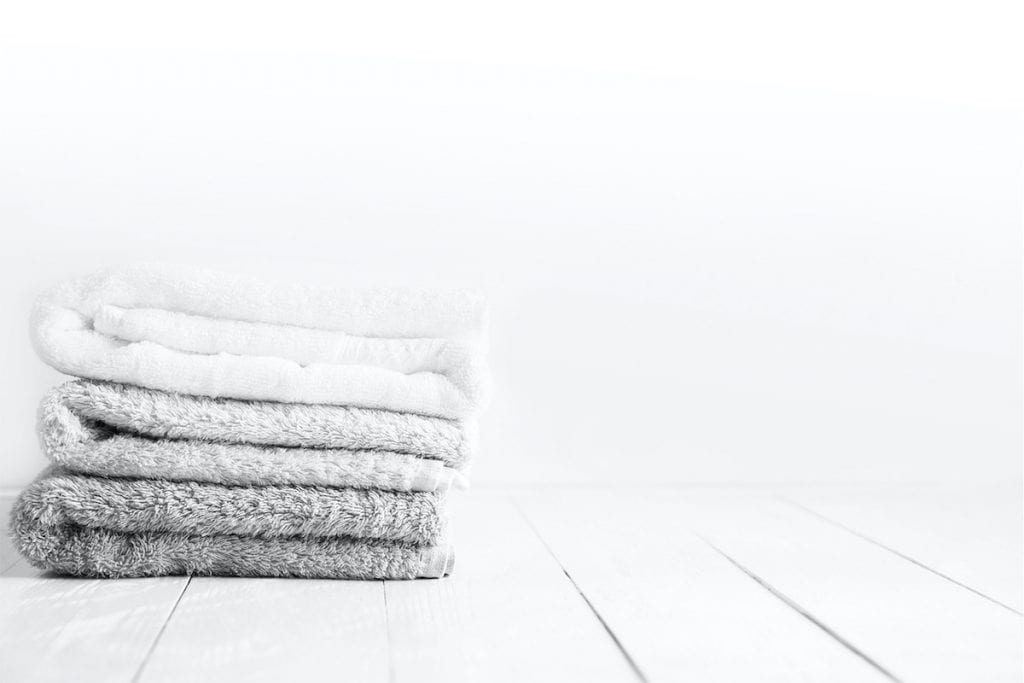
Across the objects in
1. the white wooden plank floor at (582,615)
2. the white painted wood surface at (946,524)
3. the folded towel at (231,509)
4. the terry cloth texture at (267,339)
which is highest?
the terry cloth texture at (267,339)

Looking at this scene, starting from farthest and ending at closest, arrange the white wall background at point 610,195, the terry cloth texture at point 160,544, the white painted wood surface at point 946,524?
the white wall background at point 610,195 < the white painted wood surface at point 946,524 < the terry cloth texture at point 160,544

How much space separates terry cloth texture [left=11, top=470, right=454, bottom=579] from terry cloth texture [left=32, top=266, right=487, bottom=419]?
0.10m

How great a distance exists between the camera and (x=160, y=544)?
3.01 ft

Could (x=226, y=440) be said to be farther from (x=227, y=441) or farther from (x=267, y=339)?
(x=267, y=339)

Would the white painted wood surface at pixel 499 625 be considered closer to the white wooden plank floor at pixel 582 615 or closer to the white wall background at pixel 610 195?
the white wooden plank floor at pixel 582 615

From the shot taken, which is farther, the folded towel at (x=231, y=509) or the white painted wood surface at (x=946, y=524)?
the white painted wood surface at (x=946, y=524)

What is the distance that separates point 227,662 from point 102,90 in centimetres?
88

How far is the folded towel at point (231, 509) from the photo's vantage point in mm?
898

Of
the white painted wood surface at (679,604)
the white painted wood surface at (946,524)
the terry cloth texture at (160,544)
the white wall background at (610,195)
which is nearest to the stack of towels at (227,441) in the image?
the terry cloth texture at (160,544)

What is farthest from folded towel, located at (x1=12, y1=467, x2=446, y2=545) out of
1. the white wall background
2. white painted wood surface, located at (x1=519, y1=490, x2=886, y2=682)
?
the white wall background

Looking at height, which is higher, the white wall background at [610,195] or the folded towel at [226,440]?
the white wall background at [610,195]

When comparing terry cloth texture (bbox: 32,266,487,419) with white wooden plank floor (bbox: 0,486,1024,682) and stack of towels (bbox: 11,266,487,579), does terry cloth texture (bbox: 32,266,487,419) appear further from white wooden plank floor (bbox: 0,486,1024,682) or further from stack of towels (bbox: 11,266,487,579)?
Answer: white wooden plank floor (bbox: 0,486,1024,682)

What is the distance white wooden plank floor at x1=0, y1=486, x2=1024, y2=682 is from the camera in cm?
73

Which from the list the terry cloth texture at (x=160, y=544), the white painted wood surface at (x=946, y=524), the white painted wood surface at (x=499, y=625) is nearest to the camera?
the white painted wood surface at (x=499, y=625)
